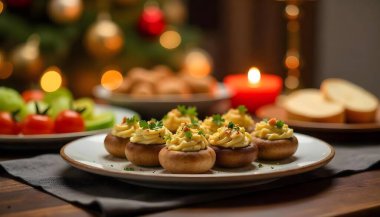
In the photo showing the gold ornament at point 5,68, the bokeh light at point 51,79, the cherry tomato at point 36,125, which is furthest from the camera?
the bokeh light at point 51,79

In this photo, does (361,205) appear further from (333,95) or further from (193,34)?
(193,34)

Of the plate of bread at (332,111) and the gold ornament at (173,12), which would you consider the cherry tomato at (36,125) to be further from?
the gold ornament at (173,12)

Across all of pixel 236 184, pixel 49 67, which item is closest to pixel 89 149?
pixel 236 184

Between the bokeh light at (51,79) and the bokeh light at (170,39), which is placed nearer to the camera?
the bokeh light at (51,79)

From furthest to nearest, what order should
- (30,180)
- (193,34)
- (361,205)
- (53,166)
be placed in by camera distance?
1. (193,34)
2. (53,166)
3. (30,180)
4. (361,205)

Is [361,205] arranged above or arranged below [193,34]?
below

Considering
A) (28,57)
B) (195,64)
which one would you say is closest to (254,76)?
(195,64)

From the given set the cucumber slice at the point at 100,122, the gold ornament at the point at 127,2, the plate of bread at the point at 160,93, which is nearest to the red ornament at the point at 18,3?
the gold ornament at the point at 127,2
